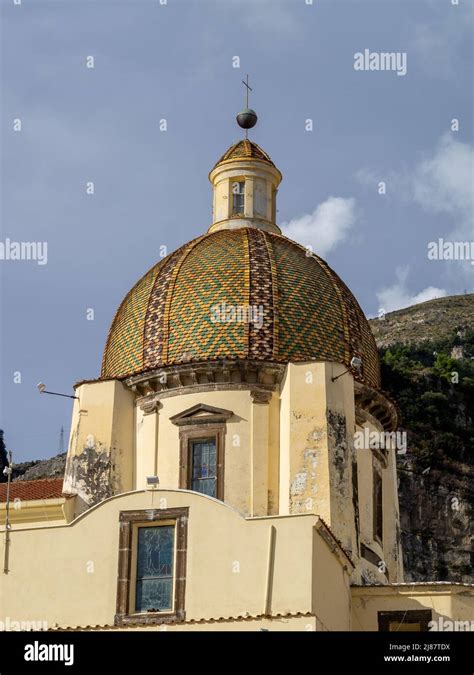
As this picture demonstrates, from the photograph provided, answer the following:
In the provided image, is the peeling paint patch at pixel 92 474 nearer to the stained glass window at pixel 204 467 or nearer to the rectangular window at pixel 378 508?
the stained glass window at pixel 204 467

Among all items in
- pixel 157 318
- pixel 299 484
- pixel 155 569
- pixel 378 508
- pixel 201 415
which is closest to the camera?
pixel 155 569

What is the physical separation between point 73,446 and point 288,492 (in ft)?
18.1

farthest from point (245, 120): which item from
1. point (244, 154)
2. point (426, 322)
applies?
point (426, 322)

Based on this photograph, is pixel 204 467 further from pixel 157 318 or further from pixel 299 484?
pixel 157 318

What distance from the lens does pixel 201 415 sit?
33.5 m

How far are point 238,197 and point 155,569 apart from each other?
13503 millimetres

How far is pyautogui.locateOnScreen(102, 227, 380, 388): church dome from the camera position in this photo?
34250 mm

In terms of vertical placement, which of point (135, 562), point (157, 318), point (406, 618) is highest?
point (157, 318)

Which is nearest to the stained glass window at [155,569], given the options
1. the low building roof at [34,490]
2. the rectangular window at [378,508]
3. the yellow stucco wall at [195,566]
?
the yellow stucco wall at [195,566]

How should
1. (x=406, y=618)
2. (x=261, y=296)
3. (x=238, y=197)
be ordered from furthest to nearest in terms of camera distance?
(x=238, y=197)
(x=261, y=296)
(x=406, y=618)

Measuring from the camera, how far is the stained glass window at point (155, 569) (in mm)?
28188

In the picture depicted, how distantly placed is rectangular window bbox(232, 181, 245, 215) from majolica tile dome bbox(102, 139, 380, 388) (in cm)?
75

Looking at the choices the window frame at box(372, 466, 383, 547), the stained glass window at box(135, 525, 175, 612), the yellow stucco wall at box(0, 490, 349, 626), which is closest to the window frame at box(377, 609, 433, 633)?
the yellow stucco wall at box(0, 490, 349, 626)
